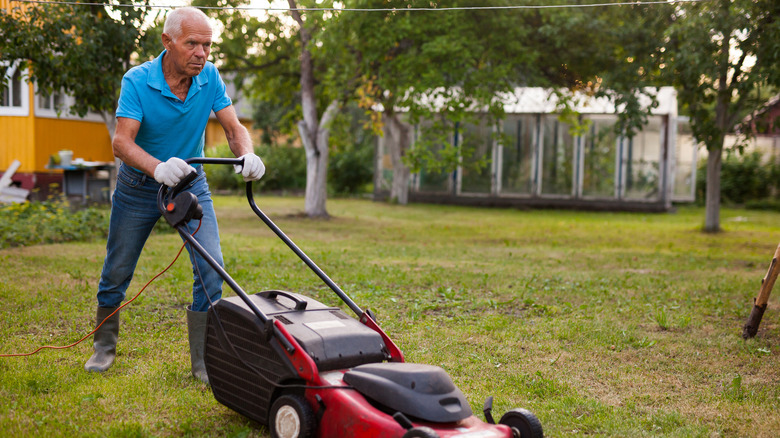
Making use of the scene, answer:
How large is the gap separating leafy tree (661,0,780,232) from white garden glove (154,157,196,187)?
8534mm

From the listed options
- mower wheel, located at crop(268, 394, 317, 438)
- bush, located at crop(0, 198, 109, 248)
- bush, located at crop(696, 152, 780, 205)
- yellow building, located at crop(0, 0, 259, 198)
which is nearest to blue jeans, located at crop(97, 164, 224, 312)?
mower wheel, located at crop(268, 394, 317, 438)

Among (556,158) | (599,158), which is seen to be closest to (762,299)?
(599,158)

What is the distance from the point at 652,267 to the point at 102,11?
826 centimetres

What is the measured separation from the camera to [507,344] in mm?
4980

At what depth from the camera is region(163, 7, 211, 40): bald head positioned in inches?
140

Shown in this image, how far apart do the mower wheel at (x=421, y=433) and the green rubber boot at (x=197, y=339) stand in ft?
5.53

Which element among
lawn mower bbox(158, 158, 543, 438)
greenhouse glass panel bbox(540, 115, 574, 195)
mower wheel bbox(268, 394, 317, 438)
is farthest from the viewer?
greenhouse glass panel bbox(540, 115, 574, 195)

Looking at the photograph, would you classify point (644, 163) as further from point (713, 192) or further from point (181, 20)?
point (181, 20)

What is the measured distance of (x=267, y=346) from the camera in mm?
2990

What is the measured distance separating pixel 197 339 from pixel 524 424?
6.25 feet

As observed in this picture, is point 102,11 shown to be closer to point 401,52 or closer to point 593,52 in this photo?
point 401,52

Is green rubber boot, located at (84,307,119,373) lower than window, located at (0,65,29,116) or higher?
lower

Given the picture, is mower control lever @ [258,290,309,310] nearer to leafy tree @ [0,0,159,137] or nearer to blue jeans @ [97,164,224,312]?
blue jeans @ [97,164,224,312]

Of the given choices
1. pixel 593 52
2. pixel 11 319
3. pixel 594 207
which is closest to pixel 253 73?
pixel 593 52
